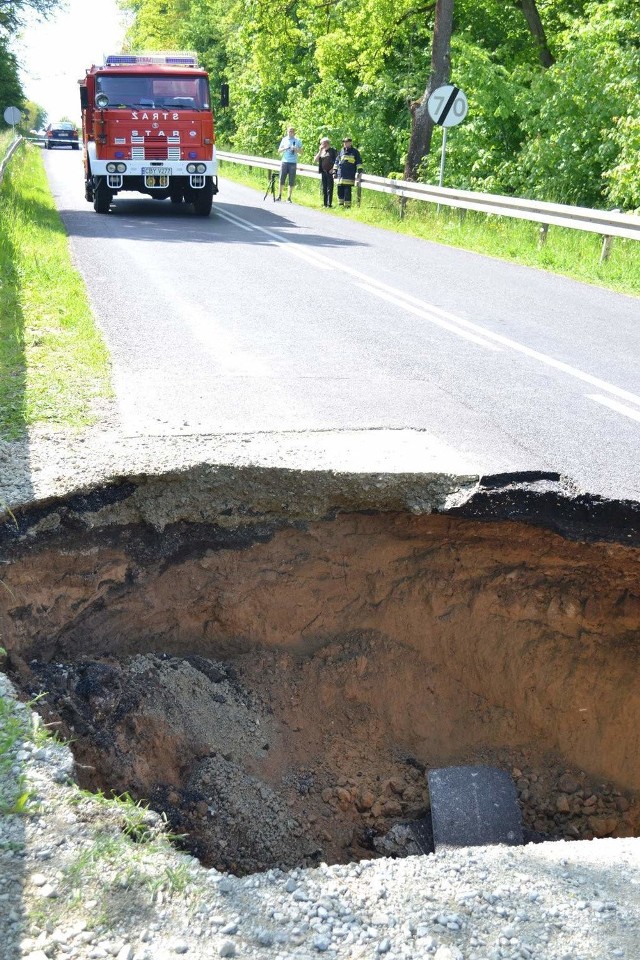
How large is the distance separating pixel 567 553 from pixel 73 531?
Answer: 94.0 inches

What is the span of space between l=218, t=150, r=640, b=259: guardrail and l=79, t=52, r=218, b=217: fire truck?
466 centimetres

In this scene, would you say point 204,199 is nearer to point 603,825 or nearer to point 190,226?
point 190,226

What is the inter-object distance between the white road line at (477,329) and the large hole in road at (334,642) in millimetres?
2401

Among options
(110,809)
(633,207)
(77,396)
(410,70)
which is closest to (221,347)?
(77,396)

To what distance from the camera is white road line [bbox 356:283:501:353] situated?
27.2ft

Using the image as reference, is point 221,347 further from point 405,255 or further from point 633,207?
point 633,207

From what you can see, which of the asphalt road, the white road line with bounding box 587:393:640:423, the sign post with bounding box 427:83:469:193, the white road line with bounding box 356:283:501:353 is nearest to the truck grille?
the asphalt road

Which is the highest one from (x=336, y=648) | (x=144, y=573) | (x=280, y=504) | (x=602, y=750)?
(x=280, y=504)

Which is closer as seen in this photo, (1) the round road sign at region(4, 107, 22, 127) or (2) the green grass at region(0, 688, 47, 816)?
(2) the green grass at region(0, 688, 47, 816)

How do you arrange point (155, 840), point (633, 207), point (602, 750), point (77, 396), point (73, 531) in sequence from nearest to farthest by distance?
point (155, 840)
point (73, 531)
point (602, 750)
point (77, 396)
point (633, 207)

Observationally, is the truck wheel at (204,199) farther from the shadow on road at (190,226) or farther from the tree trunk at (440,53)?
the tree trunk at (440,53)

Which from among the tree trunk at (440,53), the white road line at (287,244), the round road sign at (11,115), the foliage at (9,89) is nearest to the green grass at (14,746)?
the white road line at (287,244)

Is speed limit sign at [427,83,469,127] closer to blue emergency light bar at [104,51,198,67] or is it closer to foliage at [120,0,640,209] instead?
foliage at [120,0,640,209]

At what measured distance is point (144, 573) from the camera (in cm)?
452
